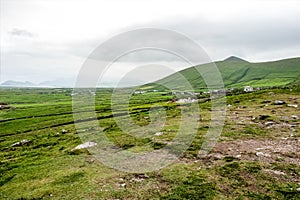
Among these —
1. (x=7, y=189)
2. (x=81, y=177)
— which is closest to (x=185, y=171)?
(x=81, y=177)

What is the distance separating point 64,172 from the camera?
86.1 feet

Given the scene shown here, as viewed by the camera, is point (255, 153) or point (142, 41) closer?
point (255, 153)

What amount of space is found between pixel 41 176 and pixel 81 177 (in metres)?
4.85

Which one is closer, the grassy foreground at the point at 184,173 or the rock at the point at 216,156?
the grassy foreground at the point at 184,173

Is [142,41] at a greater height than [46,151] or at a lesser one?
greater

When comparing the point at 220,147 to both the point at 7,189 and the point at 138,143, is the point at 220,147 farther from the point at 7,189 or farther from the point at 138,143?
the point at 7,189

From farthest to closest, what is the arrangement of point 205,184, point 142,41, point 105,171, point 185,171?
point 142,41 → point 105,171 → point 185,171 → point 205,184

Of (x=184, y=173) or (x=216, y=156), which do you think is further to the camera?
(x=216, y=156)

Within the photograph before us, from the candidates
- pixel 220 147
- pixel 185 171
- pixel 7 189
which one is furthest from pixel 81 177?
pixel 220 147

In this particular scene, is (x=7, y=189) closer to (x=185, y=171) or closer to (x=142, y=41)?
(x=185, y=171)

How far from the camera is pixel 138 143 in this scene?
1368 inches

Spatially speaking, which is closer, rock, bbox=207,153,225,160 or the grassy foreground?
the grassy foreground

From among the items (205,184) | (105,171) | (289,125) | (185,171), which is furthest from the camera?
(289,125)

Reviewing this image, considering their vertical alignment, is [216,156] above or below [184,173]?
above
